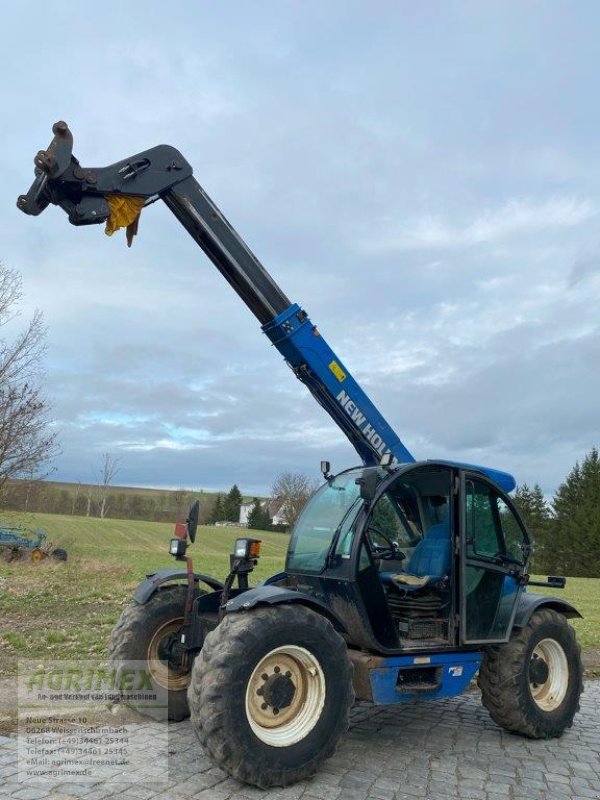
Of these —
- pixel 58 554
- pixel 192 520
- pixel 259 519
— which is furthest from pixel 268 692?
pixel 259 519

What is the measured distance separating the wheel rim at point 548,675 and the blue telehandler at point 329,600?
2cm

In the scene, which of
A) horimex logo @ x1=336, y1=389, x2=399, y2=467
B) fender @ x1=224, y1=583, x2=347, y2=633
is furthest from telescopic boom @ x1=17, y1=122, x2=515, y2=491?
fender @ x1=224, y1=583, x2=347, y2=633

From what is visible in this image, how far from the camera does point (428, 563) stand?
654 cm

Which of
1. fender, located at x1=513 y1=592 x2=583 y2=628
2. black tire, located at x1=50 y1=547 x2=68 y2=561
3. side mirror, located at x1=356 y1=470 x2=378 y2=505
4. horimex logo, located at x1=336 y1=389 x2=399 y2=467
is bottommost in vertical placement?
black tire, located at x1=50 y1=547 x2=68 y2=561

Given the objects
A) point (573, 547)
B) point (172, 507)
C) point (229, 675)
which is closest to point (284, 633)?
point (229, 675)

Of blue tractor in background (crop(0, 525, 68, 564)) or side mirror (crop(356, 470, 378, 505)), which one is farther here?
blue tractor in background (crop(0, 525, 68, 564))

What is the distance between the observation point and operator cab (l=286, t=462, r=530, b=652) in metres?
5.65

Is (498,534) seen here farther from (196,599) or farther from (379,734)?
(196,599)

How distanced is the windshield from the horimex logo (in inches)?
28.6

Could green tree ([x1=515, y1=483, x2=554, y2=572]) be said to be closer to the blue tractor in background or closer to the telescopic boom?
the blue tractor in background

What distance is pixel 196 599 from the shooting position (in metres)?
5.95

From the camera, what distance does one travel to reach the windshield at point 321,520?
238 inches

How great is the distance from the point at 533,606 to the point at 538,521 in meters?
57.9

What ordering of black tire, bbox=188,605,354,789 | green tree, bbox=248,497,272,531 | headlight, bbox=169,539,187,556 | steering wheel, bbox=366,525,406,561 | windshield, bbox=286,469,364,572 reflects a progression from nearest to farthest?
black tire, bbox=188,605,354,789
windshield, bbox=286,469,364,572
headlight, bbox=169,539,187,556
steering wheel, bbox=366,525,406,561
green tree, bbox=248,497,272,531
